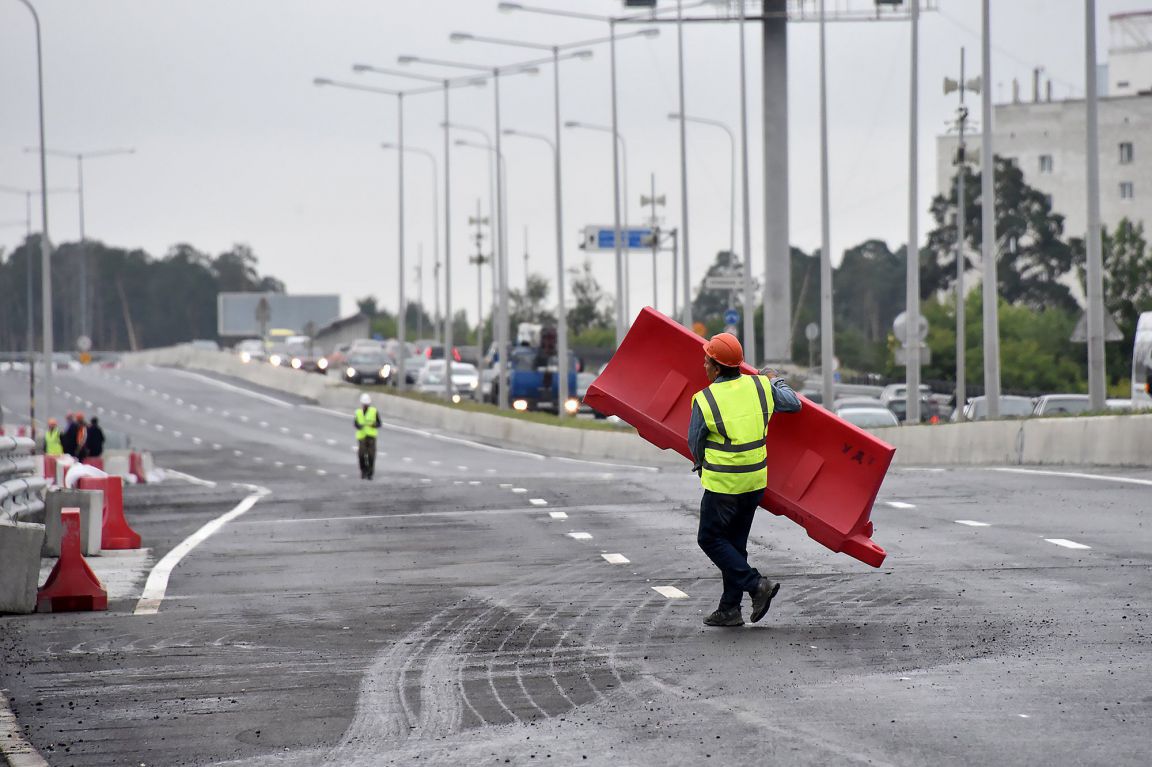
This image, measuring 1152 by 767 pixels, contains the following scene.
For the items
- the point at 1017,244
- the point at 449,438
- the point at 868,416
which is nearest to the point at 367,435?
the point at 868,416

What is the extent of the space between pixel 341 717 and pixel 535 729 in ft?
3.04

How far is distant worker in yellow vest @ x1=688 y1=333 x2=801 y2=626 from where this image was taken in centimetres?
1098

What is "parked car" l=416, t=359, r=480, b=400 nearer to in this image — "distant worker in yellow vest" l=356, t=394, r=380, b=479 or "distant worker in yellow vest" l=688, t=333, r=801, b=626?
"distant worker in yellow vest" l=356, t=394, r=380, b=479

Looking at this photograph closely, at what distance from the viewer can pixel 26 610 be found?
12492 millimetres

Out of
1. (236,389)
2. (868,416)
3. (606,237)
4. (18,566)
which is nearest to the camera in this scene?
(18,566)

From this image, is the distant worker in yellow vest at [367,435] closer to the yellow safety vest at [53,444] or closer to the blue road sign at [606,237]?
the yellow safety vest at [53,444]

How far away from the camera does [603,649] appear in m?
9.99

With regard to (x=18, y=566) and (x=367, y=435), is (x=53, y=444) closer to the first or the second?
(x=367, y=435)

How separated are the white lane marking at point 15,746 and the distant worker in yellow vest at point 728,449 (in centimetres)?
397

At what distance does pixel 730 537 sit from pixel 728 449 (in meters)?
0.50

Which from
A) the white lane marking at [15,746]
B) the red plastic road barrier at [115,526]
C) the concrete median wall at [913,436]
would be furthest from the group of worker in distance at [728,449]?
the concrete median wall at [913,436]

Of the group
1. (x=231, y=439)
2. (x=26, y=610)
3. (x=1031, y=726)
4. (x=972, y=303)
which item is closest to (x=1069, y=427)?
(x=26, y=610)

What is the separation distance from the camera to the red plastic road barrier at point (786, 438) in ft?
40.3

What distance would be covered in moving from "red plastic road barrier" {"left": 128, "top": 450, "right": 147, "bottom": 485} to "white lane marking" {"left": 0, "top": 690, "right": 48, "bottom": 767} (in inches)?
1184
